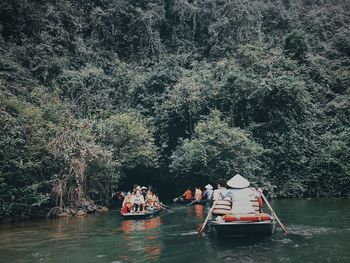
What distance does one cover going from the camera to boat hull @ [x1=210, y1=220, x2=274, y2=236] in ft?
35.6

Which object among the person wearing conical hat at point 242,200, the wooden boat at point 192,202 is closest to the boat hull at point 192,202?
the wooden boat at point 192,202

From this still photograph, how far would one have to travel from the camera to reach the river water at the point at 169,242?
958cm

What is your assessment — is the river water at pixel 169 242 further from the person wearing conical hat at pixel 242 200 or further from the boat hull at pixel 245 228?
the person wearing conical hat at pixel 242 200

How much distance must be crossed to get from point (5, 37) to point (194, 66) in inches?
487

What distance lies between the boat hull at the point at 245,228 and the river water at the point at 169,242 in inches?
7.5

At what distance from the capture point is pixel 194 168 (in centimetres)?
2483

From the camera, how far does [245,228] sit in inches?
431

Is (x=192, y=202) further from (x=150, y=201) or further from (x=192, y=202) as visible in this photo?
(x=150, y=201)

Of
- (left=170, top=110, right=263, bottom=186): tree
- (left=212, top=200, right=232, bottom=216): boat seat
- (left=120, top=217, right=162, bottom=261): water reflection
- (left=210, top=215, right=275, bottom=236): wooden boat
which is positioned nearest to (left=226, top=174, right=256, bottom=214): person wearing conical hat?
(left=212, top=200, right=232, bottom=216): boat seat

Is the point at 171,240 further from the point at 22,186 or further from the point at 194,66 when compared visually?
the point at 194,66

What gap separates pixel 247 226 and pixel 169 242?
7.29ft

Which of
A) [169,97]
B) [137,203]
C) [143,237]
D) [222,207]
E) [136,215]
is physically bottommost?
[143,237]

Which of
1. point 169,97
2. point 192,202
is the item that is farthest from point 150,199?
point 169,97

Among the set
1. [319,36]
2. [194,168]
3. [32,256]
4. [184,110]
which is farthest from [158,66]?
[32,256]
